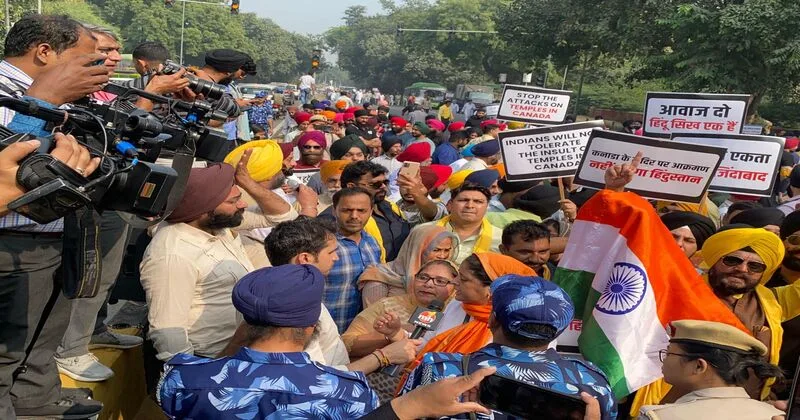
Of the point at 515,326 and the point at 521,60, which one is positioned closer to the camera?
the point at 515,326

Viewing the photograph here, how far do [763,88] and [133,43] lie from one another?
73.5 m

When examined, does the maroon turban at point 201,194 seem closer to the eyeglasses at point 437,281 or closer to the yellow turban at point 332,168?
the eyeglasses at point 437,281

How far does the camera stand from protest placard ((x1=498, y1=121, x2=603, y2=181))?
21.7 feet

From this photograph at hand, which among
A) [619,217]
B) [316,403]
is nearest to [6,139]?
[316,403]

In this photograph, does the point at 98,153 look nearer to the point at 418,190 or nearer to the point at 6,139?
the point at 6,139

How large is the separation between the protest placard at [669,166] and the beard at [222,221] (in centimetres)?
269

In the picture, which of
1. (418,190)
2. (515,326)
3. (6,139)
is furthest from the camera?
(418,190)

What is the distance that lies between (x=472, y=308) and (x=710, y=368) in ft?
3.75

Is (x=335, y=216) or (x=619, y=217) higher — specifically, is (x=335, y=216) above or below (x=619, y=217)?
below

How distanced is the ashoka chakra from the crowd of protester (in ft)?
0.80

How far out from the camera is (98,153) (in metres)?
2.55

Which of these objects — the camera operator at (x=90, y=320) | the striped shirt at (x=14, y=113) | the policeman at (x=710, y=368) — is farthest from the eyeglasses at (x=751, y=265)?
the striped shirt at (x=14, y=113)

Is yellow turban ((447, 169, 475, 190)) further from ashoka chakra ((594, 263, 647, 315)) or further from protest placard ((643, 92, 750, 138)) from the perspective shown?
ashoka chakra ((594, 263, 647, 315))

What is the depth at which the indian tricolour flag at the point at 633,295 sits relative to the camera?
373cm
